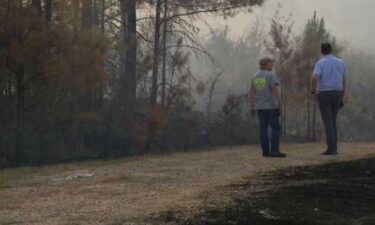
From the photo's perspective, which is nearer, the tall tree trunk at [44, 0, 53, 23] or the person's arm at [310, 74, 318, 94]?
the person's arm at [310, 74, 318, 94]

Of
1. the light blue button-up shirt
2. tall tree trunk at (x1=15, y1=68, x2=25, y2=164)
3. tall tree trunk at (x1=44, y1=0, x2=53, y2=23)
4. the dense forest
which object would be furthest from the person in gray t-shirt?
tall tree trunk at (x1=15, y1=68, x2=25, y2=164)

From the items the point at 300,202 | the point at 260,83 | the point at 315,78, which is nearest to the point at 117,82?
the point at 260,83

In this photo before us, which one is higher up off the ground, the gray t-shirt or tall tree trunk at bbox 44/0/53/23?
tall tree trunk at bbox 44/0/53/23

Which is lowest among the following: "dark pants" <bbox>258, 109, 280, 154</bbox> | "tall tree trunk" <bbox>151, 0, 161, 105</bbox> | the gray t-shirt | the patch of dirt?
the patch of dirt

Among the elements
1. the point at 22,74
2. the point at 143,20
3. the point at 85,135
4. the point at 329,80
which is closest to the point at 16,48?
the point at 22,74

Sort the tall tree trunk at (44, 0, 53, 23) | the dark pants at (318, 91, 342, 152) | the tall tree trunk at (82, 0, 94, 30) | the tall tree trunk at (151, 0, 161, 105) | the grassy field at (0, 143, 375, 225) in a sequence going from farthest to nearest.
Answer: the tall tree trunk at (151, 0, 161, 105)
the tall tree trunk at (82, 0, 94, 30)
the tall tree trunk at (44, 0, 53, 23)
the dark pants at (318, 91, 342, 152)
the grassy field at (0, 143, 375, 225)

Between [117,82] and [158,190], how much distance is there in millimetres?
12238

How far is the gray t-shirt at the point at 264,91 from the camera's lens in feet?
36.7

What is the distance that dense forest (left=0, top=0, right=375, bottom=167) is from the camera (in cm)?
1450

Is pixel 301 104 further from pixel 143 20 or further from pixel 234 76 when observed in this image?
pixel 234 76

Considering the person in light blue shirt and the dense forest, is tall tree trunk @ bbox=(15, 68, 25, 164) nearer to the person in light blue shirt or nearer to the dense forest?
the dense forest

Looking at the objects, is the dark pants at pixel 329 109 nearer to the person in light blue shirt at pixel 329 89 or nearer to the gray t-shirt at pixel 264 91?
the person in light blue shirt at pixel 329 89

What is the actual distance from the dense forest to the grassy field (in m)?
3.90

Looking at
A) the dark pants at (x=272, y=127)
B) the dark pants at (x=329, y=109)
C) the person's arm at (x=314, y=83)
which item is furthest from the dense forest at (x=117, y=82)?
the dark pants at (x=329, y=109)
